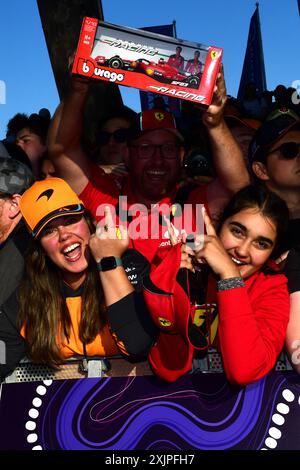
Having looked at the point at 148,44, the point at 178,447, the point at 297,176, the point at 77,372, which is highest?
the point at 148,44

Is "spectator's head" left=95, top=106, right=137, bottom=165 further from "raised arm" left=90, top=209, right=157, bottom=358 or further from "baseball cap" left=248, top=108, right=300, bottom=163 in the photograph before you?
"raised arm" left=90, top=209, right=157, bottom=358

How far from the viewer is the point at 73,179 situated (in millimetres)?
4012

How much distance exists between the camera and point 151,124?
4.12 m

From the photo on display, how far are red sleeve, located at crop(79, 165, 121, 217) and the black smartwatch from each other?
104 cm

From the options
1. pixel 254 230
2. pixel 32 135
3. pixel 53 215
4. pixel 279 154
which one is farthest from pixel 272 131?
pixel 32 135

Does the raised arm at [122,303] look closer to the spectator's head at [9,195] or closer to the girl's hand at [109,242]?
the girl's hand at [109,242]

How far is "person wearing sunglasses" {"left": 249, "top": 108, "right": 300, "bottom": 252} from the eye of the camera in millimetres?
3559

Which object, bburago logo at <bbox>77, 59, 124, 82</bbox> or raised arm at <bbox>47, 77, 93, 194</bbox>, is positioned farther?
raised arm at <bbox>47, 77, 93, 194</bbox>

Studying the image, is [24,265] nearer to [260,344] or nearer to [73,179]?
[73,179]

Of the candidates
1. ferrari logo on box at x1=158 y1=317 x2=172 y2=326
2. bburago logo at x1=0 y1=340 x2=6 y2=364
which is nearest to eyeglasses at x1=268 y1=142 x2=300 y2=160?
ferrari logo on box at x1=158 y1=317 x2=172 y2=326

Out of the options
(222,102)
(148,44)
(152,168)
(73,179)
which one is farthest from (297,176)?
(73,179)

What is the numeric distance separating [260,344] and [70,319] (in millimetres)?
1163

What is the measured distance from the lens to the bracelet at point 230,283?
2588 mm

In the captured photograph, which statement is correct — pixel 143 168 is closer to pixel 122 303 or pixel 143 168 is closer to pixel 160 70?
pixel 160 70
